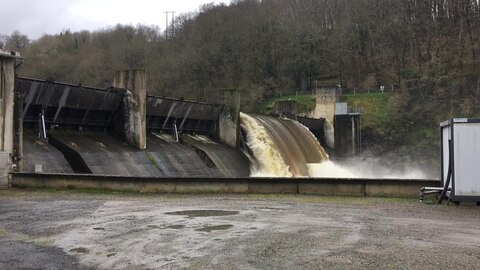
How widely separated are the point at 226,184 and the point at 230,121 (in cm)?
1876

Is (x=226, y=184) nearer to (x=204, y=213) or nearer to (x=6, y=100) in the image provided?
(x=204, y=213)

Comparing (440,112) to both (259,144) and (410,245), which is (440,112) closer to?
(259,144)

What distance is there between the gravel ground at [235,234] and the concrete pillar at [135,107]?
13143mm

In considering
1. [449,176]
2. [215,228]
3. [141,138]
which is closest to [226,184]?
[449,176]

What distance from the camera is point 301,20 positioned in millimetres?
87688

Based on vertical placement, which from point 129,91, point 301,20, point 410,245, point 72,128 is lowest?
point 410,245

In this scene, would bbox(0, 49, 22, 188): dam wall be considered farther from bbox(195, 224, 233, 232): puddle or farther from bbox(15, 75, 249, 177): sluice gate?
bbox(195, 224, 233, 232): puddle

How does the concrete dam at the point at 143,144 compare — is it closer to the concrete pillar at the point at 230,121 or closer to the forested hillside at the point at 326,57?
the concrete pillar at the point at 230,121

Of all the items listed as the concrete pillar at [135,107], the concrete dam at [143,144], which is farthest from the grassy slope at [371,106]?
the concrete pillar at [135,107]

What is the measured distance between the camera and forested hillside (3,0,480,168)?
2274 inches

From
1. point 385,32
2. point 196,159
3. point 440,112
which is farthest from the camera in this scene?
point 385,32

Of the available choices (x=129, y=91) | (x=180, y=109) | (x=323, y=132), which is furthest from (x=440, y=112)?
(x=129, y=91)

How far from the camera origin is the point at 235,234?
25.7 ft

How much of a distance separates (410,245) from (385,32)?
71.5 m
